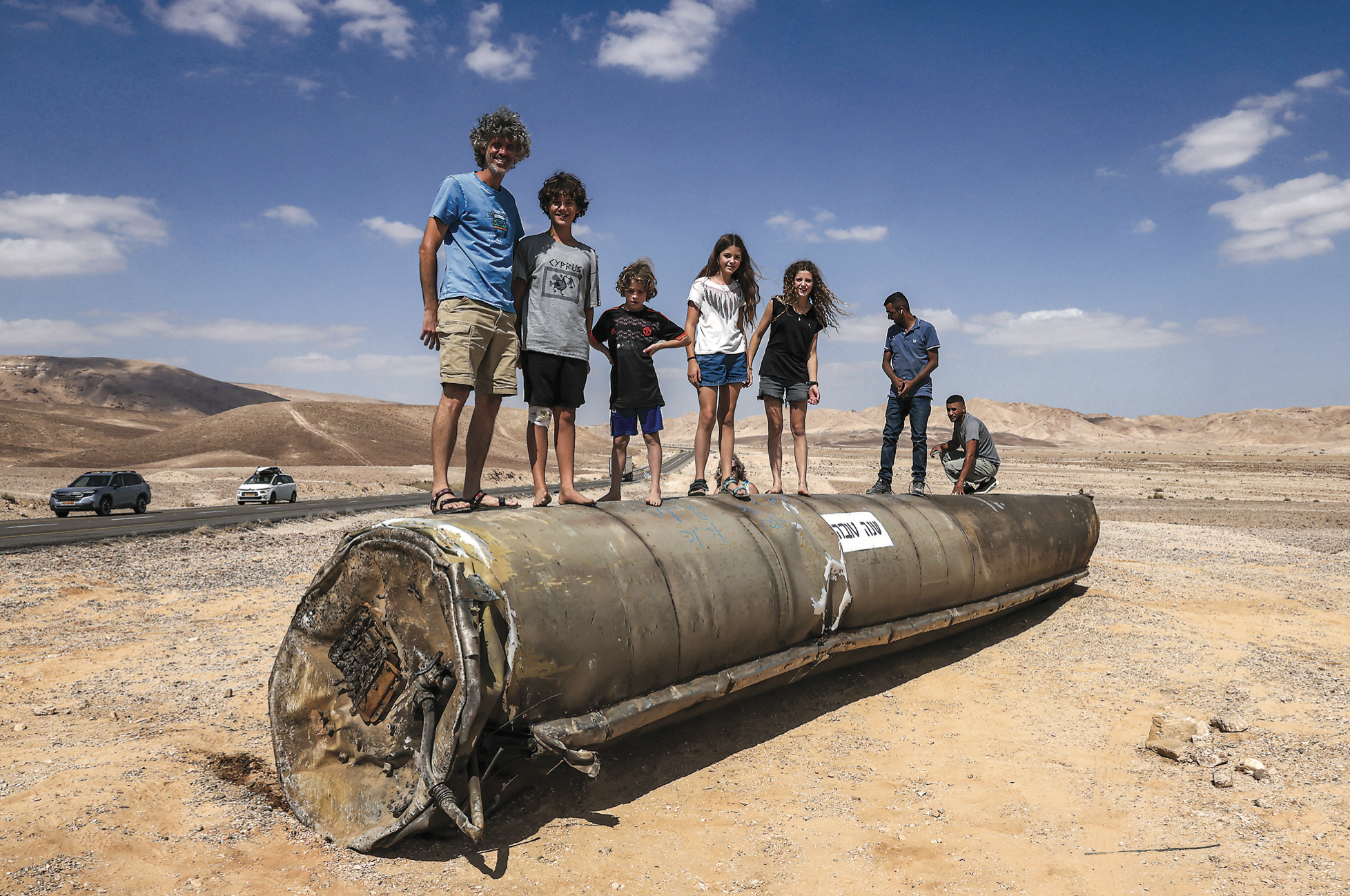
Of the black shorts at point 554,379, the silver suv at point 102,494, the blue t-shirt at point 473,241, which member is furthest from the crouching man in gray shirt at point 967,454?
the silver suv at point 102,494

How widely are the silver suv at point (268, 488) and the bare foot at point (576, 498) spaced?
28323 mm

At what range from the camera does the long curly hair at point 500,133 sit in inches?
198

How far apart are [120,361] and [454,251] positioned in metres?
184

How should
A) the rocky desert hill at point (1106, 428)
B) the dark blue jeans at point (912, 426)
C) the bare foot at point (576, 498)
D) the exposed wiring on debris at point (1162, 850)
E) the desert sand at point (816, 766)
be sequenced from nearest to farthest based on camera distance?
1. the desert sand at point (816, 766)
2. the exposed wiring on debris at point (1162, 850)
3. the bare foot at point (576, 498)
4. the dark blue jeans at point (912, 426)
5. the rocky desert hill at point (1106, 428)

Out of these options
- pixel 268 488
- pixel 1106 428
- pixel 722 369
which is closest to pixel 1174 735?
pixel 722 369

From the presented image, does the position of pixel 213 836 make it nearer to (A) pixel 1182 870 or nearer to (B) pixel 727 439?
(B) pixel 727 439

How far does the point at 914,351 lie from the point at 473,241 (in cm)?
551

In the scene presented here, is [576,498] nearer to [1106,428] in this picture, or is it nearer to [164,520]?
[164,520]

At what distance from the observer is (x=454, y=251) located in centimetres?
489

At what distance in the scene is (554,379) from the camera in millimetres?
5273

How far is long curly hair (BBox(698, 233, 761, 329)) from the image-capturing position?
6.51m

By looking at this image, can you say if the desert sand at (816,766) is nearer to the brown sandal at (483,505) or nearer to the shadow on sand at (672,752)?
the shadow on sand at (672,752)

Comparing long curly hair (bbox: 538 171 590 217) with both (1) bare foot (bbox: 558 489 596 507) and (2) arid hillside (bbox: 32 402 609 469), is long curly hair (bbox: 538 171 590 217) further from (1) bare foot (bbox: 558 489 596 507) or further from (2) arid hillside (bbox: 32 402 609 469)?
(2) arid hillside (bbox: 32 402 609 469)

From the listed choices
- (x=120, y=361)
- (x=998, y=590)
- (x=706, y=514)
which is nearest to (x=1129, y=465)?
(x=998, y=590)
